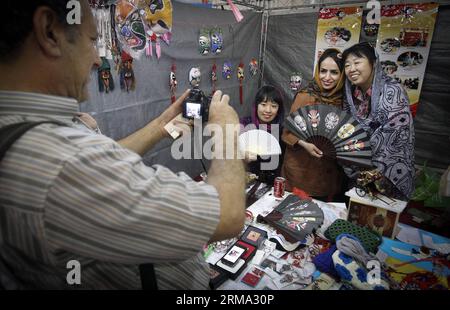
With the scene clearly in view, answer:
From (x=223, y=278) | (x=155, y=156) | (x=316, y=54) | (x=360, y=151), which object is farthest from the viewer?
(x=316, y=54)

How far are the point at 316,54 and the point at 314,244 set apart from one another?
11.4 ft

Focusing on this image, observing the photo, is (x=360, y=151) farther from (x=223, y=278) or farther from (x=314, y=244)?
(x=223, y=278)

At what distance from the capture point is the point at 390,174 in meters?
3.15

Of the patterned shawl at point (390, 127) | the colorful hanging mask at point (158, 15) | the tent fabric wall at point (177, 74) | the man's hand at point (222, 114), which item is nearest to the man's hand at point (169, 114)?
the man's hand at point (222, 114)

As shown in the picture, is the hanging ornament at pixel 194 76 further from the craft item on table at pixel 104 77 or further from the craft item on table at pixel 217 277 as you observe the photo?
the craft item on table at pixel 217 277

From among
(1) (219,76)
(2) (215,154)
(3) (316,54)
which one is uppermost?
(3) (316,54)

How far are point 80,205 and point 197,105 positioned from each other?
1.00 m

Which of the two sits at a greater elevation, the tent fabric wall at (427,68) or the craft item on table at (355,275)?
the tent fabric wall at (427,68)

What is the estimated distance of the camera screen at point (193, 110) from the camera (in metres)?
1.46

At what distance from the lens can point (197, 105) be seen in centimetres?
146

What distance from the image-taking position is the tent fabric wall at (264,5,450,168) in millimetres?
Result: 3281

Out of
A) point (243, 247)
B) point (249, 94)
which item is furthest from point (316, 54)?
point (243, 247)

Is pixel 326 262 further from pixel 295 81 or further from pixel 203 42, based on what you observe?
pixel 295 81

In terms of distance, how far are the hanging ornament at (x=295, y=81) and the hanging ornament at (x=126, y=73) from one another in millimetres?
2706
